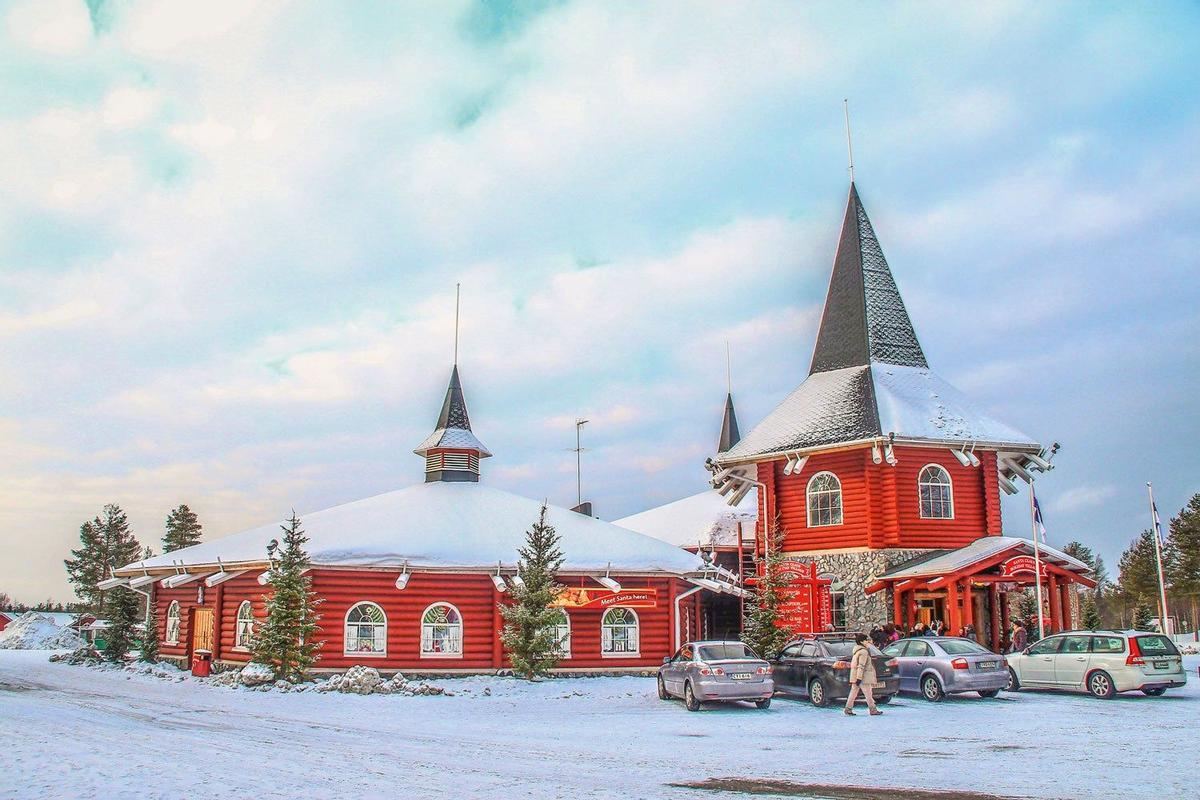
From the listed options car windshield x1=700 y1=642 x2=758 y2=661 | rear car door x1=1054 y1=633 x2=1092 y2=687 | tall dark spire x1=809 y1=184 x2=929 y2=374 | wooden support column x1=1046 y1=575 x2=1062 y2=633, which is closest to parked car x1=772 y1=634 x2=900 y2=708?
car windshield x1=700 y1=642 x2=758 y2=661

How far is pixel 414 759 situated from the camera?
44.5ft

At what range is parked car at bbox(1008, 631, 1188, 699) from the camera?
66.4ft

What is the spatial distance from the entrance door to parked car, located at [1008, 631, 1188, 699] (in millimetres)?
22458

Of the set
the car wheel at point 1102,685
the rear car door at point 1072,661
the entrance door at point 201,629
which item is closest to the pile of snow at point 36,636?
the entrance door at point 201,629

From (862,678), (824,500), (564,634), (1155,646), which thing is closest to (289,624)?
(564,634)

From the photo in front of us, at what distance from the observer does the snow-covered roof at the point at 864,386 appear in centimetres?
3256

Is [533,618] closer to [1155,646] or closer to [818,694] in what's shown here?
[818,694]

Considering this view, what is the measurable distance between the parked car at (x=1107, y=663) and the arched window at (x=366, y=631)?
628 inches

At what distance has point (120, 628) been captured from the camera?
3525cm

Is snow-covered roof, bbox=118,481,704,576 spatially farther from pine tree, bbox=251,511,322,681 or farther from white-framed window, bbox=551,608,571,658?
white-framed window, bbox=551,608,571,658

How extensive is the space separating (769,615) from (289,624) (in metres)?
12.9

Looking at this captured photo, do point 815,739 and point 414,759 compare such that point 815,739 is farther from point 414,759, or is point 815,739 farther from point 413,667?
point 413,667

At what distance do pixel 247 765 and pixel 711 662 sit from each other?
10.2 metres

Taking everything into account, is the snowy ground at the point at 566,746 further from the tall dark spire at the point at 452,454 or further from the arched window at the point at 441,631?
the tall dark spire at the point at 452,454
